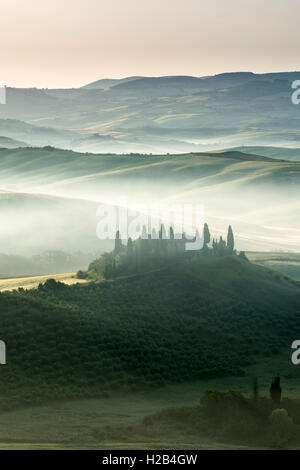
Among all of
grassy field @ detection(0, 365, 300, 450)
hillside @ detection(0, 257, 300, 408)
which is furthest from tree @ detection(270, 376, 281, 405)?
hillside @ detection(0, 257, 300, 408)

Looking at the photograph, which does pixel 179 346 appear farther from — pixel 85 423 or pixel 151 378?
pixel 85 423

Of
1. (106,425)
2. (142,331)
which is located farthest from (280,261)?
(106,425)


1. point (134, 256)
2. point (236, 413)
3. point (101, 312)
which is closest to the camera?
point (236, 413)

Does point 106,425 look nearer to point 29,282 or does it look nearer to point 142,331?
point 142,331

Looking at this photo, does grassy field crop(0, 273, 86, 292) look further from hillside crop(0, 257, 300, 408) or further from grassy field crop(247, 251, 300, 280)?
grassy field crop(247, 251, 300, 280)

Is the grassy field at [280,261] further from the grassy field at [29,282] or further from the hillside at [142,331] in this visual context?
the grassy field at [29,282]

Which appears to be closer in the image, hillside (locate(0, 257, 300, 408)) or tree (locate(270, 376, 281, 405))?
tree (locate(270, 376, 281, 405))

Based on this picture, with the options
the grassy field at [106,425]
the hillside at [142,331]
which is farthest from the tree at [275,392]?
the hillside at [142,331]
